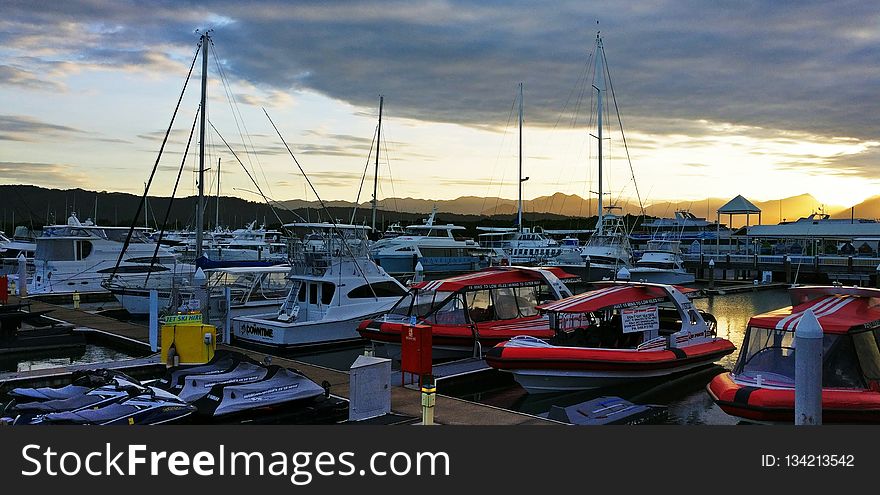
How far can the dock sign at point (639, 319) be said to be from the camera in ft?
53.0

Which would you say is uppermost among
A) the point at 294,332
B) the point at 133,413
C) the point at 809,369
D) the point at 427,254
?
the point at 809,369

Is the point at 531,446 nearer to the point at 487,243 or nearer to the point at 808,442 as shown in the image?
the point at 808,442

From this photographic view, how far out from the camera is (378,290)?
23344 millimetres

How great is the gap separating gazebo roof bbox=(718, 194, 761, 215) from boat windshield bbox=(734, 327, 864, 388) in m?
57.4

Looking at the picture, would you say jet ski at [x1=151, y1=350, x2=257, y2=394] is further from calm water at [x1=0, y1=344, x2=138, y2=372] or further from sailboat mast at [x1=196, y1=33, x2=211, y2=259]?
sailboat mast at [x1=196, y1=33, x2=211, y2=259]

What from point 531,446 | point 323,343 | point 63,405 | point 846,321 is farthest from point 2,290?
point 846,321

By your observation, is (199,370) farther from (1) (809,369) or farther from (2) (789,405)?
(2) (789,405)

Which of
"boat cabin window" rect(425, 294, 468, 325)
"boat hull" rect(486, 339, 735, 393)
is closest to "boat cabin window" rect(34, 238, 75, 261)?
"boat cabin window" rect(425, 294, 468, 325)

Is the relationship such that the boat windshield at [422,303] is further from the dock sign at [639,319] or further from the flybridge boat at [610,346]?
the dock sign at [639,319]

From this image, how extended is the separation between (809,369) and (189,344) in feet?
39.3

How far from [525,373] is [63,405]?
341 inches

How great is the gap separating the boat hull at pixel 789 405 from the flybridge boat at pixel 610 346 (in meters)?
4.05

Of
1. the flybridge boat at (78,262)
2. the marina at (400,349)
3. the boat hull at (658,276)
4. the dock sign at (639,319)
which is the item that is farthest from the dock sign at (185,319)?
the boat hull at (658,276)

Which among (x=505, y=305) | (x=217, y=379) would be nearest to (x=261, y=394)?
(x=217, y=379)
